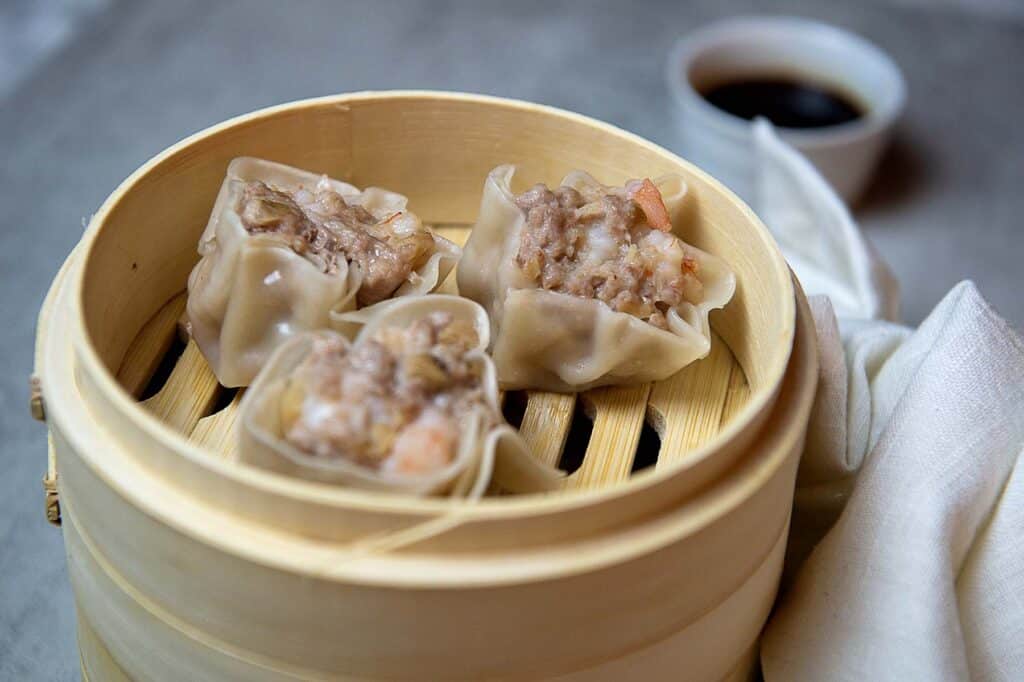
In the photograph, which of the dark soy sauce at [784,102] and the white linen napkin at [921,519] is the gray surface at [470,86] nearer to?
the dark soy sauce at [784,102]

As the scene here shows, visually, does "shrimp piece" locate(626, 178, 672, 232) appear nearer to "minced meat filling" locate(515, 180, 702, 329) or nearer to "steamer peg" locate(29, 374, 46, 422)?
"minced meat filling" locate(515, 180, 702, 329)

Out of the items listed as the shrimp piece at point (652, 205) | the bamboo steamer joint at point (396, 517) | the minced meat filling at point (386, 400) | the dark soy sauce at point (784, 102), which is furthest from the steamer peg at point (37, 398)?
the dark soy sauce at point (784, 102)

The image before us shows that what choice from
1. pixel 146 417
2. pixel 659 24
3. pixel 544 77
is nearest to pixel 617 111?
pixel 544 77

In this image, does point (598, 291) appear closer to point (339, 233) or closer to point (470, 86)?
point (339, 233)

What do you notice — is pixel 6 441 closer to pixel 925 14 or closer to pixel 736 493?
pixel 736 493

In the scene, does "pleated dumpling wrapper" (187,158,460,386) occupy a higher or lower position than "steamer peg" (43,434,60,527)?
higher

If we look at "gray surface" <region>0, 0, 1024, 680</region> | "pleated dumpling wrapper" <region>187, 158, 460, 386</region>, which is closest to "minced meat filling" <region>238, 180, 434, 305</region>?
"pleated dumpling wrapper" <region>187, 158, 460, 386</region>

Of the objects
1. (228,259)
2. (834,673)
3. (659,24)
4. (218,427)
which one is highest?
(228,259)
